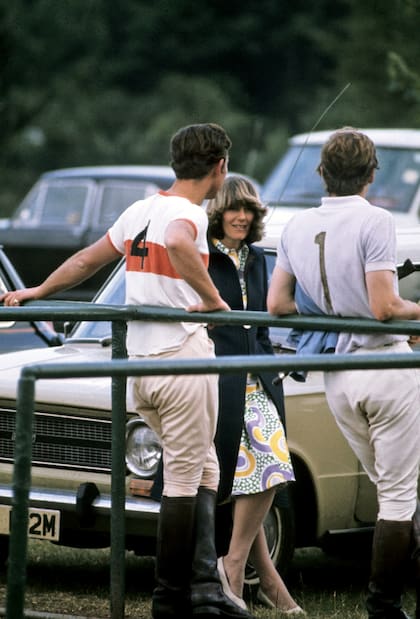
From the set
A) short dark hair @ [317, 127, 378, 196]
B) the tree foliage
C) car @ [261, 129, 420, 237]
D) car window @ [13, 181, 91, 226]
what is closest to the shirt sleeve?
short dark hair @ [317, 127, 378, 196]

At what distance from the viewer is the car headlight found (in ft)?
20.2

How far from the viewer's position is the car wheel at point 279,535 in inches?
249

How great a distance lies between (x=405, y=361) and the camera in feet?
14.7

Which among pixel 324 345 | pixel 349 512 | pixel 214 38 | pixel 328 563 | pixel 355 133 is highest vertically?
pixel 214 38

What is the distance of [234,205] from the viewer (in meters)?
6.11

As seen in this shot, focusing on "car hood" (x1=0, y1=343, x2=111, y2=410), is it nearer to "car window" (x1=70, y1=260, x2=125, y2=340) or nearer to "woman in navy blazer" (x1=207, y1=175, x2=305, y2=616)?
"car window" (x1=70, y1=260, x2=125, y2=340)

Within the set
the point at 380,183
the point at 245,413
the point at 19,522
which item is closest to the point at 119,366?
the point at 19,522

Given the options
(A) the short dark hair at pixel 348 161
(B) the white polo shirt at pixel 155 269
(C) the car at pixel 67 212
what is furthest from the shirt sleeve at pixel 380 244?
(C) the car at pixel 67 212

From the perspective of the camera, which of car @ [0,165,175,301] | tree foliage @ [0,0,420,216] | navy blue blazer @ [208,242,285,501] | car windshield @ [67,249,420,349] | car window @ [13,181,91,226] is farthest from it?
tree foliage @ [0,0,420,216]

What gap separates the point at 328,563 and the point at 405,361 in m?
3.33

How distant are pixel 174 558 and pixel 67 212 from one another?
458 inches

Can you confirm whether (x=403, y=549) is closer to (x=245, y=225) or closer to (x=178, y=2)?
(x=245, y=225)

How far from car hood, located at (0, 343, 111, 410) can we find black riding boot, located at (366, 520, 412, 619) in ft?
5.06

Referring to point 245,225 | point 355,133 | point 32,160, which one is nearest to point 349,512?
point 245,225
